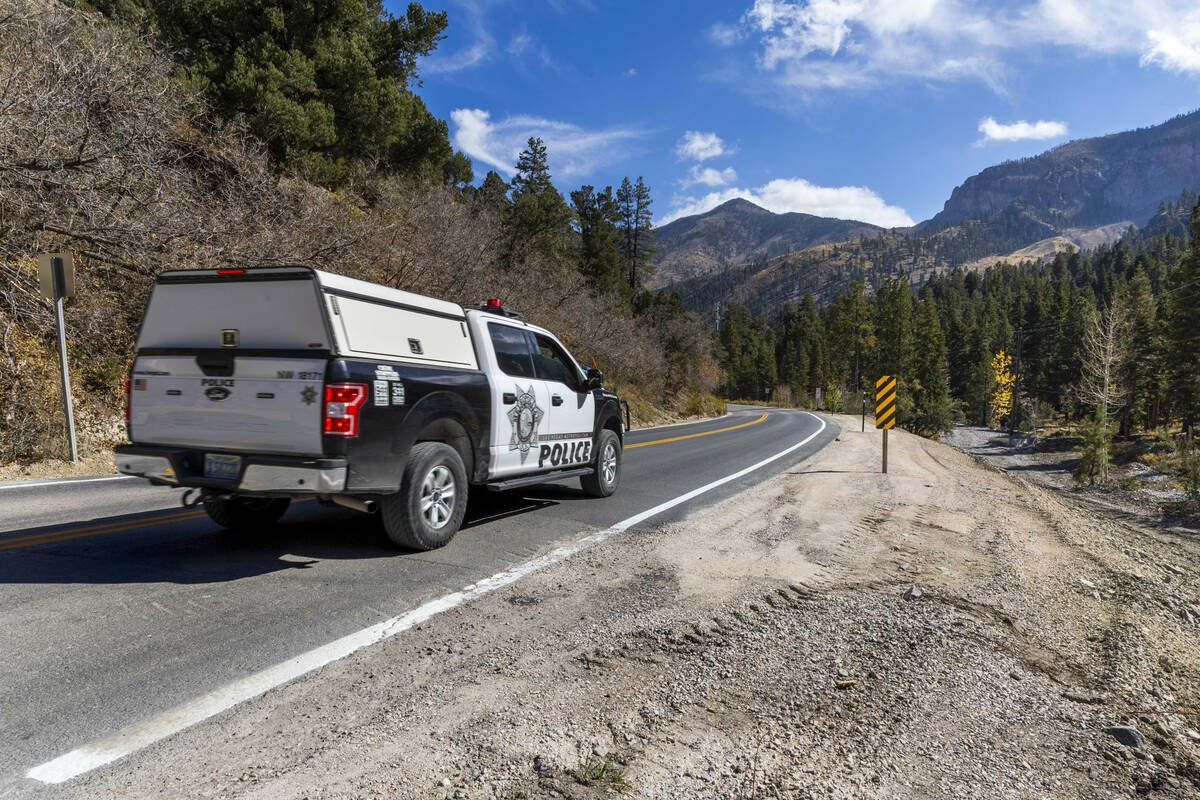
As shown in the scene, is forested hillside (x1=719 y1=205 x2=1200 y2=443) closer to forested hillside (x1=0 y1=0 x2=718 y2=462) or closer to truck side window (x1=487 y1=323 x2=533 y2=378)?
forested hillside (x1=0 y1=0 x2=718 y2=462)

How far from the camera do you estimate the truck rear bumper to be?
14.7 ft

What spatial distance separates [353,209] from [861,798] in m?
19.9

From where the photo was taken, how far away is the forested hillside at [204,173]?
36.3 ft

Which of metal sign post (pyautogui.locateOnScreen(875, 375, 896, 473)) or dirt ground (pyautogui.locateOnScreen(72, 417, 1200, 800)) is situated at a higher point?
metal sign post (pyautogui.locateOnScreen(875, 375, 896, 473))

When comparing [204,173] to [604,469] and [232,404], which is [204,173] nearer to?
[604,469]

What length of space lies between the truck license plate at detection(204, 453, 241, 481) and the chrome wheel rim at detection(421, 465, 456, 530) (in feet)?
4.52

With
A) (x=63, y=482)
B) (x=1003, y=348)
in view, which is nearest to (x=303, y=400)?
(x=63, y=482)

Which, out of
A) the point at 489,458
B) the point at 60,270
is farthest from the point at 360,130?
the point at 489,458

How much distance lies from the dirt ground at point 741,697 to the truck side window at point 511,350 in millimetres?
2313

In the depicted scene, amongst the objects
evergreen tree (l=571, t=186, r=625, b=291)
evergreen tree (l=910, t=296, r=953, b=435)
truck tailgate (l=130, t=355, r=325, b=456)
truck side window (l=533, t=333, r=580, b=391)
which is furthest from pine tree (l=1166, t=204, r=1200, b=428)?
truck tailgate (l=130, t=355, r=325, b=456)

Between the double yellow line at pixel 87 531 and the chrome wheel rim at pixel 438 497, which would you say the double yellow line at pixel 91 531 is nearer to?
the double yellow line at pixel 87 531

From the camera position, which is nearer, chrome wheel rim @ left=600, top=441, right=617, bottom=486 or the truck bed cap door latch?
the truck bed cap door latch

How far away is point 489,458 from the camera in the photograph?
6.27 metres

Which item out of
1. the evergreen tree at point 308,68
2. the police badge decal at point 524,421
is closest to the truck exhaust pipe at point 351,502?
the police badge decal at point 524,421
